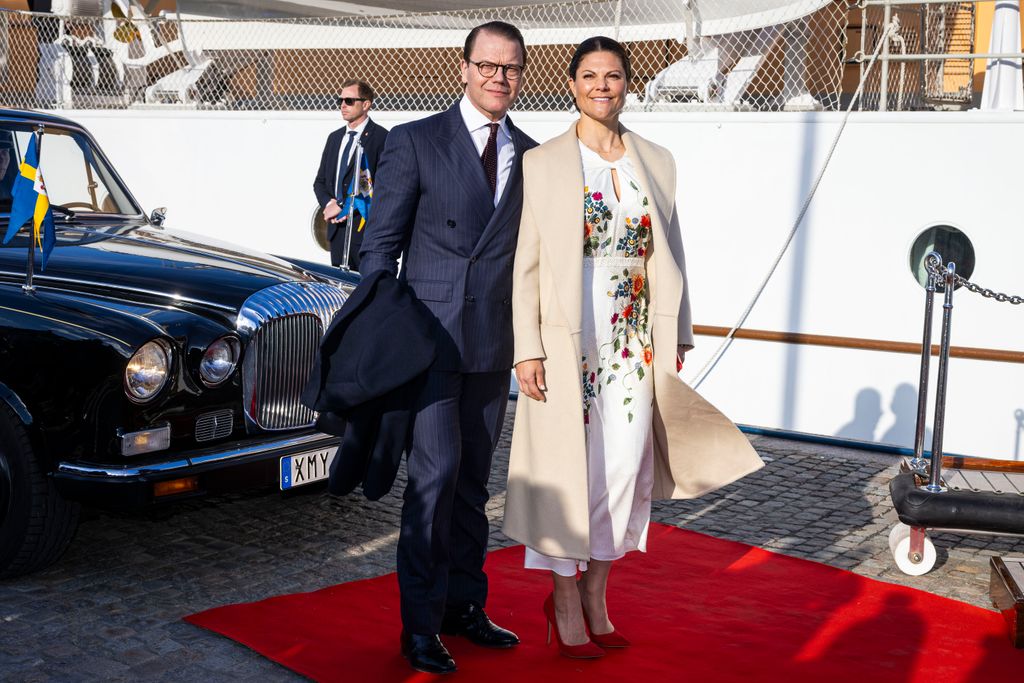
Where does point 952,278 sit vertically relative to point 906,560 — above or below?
above

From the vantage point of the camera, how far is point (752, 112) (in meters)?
7.94

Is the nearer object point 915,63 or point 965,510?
point 965,510

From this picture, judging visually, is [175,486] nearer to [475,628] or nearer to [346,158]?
[475,628]

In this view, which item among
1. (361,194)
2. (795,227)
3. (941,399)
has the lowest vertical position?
(941,399)

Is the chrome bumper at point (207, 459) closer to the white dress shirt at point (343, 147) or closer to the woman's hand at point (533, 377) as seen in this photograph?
the woman's hand at point (533, 377)

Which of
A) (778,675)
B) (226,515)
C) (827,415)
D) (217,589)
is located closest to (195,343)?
(217,589)

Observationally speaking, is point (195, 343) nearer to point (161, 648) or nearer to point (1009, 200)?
point (161, 648)

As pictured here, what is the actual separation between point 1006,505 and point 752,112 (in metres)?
4.13

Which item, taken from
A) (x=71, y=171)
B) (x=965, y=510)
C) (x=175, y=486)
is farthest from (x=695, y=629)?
(x=71, y=171)

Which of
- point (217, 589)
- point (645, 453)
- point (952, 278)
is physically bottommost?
point (217, 589)

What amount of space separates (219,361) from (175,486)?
21.2 inches

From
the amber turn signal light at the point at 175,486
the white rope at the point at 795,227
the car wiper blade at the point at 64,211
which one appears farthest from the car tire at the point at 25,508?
the white rope at the point at 795,227

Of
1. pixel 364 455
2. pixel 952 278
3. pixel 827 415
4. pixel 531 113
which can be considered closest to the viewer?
pixel 364 455

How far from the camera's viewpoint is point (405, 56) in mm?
12164
